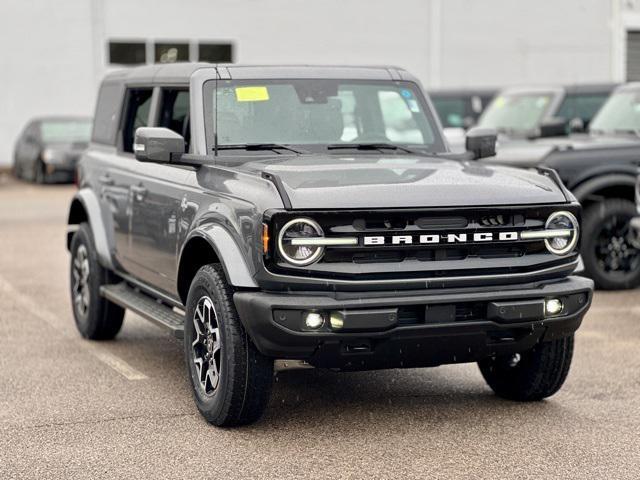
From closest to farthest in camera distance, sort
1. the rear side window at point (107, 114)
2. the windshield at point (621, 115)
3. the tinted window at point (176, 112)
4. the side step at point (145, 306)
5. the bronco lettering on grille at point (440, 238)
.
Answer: the bronco lettering on grille at point (440, 238), the side step at point (145, 306), the tinted window at point (176, 112), the rear side window at point (107, 114), the windshield at point (621, 115)

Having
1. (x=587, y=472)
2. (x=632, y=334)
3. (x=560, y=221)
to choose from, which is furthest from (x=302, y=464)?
(x=632, y=334)

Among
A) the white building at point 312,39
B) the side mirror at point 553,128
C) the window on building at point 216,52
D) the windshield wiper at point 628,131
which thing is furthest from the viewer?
the window on building at point 216,52

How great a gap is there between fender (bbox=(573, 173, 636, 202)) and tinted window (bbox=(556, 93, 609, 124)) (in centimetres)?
484

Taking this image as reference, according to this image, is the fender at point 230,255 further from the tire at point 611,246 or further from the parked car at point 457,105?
the parked car at point 457,105

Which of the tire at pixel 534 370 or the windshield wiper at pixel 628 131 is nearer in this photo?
the tire at pixel 534 370

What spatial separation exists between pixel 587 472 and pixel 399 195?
1519 millimetres

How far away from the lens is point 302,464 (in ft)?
17.9

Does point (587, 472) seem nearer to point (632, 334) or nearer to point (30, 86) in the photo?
point (632, 334)

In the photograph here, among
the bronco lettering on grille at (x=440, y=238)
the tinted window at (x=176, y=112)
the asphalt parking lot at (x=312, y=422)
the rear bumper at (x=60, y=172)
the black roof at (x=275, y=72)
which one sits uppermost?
the black roof at (x=275, y=72)

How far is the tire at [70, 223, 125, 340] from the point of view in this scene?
8.35 meters

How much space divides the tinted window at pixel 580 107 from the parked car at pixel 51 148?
1211cm

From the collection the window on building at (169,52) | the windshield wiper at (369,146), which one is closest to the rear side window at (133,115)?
the windshield wiper at (369,146)

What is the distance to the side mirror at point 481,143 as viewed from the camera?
7422 mm

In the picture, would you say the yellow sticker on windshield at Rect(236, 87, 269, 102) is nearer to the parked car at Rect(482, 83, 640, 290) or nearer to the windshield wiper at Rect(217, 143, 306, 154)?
the windshield wiper at Rect(217, 143, 306, 154)
